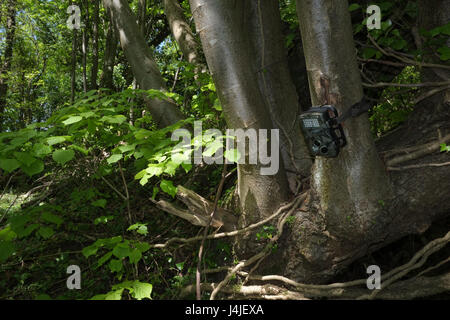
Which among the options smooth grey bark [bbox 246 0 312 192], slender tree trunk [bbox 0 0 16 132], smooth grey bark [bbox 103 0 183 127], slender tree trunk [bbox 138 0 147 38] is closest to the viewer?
smooth grey bark [bbox 246 0 312 192]

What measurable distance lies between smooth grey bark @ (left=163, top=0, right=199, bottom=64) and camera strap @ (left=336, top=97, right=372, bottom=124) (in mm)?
2443

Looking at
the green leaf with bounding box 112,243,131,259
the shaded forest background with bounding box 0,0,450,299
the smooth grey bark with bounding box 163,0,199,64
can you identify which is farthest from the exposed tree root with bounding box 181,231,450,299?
the smooth grey bark with bounding box 163,0,199,64

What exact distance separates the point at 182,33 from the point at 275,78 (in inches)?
80.7

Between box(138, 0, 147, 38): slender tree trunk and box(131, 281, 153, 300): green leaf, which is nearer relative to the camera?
box(131, 281, 153, 300): green leaf

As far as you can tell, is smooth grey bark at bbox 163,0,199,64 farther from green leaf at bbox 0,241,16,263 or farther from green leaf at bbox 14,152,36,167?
green leaf at bbox 0,241,16,263

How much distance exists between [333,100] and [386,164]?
0.56 metres

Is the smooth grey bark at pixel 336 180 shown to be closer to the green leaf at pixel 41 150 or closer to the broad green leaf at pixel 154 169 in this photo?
the broad green leaf at pixel 154 169

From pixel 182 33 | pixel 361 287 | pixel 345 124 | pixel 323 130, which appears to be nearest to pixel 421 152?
pixel 345 124

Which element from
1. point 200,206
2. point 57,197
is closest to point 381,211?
point 200,206

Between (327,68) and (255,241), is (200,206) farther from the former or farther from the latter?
(327,68)

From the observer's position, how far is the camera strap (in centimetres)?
154

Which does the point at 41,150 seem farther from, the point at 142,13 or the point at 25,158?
the point at 142,13

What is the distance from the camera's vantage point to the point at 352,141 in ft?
5.28

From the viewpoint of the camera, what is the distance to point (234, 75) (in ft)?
5.84
